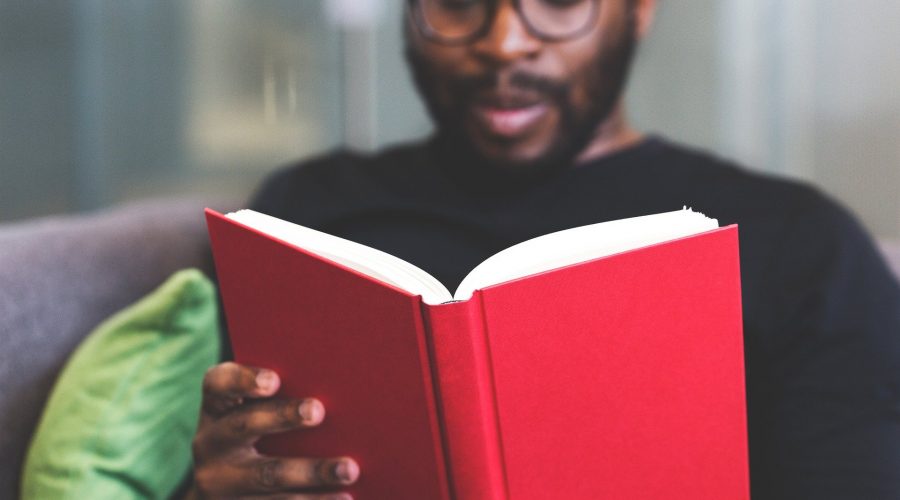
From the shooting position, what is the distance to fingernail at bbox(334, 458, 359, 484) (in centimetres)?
54

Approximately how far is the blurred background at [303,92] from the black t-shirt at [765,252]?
0.47 metres

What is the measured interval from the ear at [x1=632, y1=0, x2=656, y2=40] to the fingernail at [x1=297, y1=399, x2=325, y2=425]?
74 cm

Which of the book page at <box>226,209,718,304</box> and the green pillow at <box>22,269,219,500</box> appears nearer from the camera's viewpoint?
the book page at <box>226,209,718,304</box>

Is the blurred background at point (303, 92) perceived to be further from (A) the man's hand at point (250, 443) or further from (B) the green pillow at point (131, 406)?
(A) the man's hand at point (250, 443)

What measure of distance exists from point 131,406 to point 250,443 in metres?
0.18

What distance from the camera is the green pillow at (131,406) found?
71cm

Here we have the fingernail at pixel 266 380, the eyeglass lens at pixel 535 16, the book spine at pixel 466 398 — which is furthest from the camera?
the eyeglass lens at pixel 535 16

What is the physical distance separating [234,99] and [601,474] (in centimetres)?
149

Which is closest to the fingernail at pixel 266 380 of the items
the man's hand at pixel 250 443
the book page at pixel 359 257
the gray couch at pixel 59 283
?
the man's hand at pixel 250 443

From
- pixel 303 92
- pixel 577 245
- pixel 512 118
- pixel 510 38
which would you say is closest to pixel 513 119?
pixel 512 118

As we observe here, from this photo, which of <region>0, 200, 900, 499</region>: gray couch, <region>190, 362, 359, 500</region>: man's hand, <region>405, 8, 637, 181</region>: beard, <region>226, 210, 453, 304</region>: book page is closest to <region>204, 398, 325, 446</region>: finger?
<region>190, 362, 359, 500</region>: man's hand

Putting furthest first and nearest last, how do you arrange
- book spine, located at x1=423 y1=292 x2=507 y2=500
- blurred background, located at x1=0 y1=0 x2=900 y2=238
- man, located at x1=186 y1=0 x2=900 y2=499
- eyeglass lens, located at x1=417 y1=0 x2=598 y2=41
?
blurred background, located at x1=0 y1=0 x2=900 y2=238 → eyeglass lens, located at x1=417 y1=0 x2=598 y2=41 → man, located at x1=186 y1=0 x2=900 y2=499 → book spine, located at x1=423 y1=292 x2=507 y2=500

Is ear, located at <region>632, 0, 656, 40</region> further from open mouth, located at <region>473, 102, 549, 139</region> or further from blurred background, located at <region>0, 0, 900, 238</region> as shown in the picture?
blurred background, located at <region>0, 0, 900, 238</region>

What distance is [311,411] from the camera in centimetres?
54
